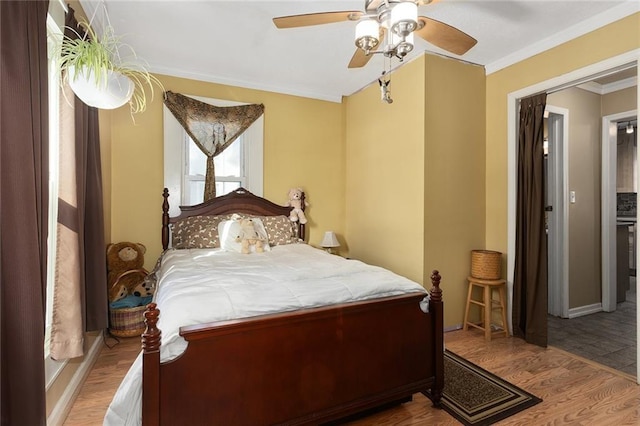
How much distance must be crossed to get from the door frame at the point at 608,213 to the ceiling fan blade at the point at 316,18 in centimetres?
356

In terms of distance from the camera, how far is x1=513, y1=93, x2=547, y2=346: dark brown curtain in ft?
9.39

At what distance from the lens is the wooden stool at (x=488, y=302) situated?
2.96m

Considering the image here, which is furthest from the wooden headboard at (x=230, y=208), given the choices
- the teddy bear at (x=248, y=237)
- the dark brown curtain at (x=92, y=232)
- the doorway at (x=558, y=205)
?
the doorway at (x=558, y=205)

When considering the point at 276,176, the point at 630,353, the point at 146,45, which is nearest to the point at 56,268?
the point at 146,45

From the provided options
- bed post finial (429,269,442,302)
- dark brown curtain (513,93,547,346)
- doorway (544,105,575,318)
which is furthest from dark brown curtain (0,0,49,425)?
doorway (544,105,575,318)

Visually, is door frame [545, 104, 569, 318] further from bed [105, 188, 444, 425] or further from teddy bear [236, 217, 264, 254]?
teddy bear [236, 217, 264, 254]

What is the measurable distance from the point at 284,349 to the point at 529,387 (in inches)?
70.3

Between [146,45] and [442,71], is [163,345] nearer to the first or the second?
[146,45]

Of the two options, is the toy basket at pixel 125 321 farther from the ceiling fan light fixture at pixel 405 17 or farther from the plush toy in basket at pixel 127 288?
the ceiling fan light fixture at pixel 405 17

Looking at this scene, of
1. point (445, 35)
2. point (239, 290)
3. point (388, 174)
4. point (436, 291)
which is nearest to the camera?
point (239, 290)

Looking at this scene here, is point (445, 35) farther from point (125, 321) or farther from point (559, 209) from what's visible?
point (125, 321)

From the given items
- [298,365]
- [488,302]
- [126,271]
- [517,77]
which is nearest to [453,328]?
[488,302]

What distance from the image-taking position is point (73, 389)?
2029 mm

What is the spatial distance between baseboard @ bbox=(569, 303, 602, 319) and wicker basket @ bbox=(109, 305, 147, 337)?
4.39 metres
